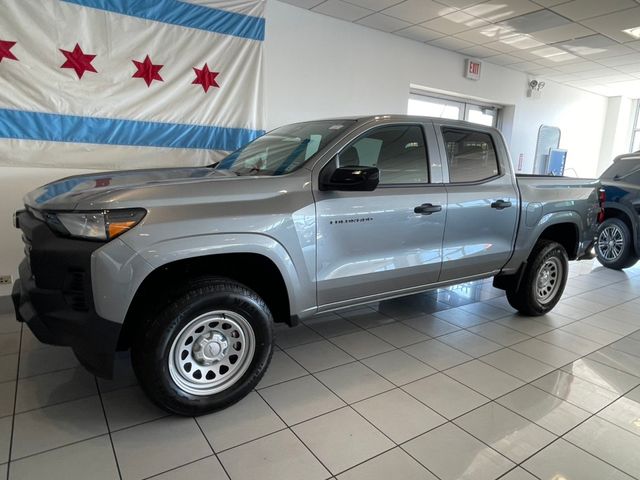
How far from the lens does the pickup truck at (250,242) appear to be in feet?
5.99

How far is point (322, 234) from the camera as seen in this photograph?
2344 millimetres

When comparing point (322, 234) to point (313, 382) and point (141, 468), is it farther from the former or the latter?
point (141, 468)

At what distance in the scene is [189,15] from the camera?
13.1ft

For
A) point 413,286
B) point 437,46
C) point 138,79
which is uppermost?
point 437,46

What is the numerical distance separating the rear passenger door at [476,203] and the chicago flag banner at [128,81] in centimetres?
235

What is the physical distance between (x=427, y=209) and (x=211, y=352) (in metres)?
1.60

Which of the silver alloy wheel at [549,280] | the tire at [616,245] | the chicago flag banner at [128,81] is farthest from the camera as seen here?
the tire at [616,245]

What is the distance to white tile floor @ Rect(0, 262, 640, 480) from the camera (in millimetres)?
1859

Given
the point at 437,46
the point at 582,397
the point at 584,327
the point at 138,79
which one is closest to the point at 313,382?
the point at 582,397

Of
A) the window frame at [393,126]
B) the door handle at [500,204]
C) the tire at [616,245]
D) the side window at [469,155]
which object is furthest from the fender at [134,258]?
the tire at [616,245]

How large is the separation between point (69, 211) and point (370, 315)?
8.44 ft

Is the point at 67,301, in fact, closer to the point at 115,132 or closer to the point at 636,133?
the point at 115,132

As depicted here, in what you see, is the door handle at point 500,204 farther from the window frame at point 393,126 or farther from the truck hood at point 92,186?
the truck hood at point 92,186

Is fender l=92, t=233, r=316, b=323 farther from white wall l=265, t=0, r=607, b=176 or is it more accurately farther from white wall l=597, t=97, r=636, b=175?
white wall l=597, t=97, r=636, b=175
